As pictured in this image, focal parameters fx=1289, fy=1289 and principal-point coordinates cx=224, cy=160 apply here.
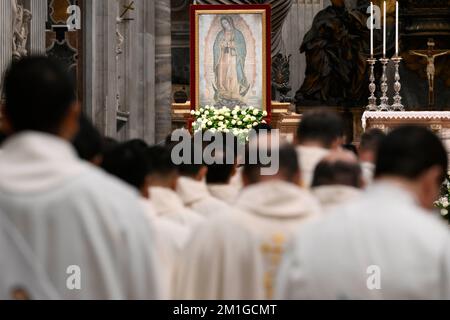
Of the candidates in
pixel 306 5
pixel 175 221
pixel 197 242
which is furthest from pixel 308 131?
pixel 306 5

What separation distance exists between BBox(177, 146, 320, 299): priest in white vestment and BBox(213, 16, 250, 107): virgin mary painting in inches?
524

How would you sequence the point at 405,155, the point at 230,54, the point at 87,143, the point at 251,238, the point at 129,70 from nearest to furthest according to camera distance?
the point at 405,155
the point at 251,238
the point at 87,143
the point at 230,54
the point at 129,70

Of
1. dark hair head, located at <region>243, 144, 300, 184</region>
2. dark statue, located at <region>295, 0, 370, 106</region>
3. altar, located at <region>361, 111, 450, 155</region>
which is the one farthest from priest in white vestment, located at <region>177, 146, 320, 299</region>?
dark statue, located at <region>295, 0, 370, 106</region>

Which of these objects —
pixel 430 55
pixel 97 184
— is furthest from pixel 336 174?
pixel 430 55

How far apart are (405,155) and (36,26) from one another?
13.0 meters

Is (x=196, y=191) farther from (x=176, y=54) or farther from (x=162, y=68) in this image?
(x=176, y=54)

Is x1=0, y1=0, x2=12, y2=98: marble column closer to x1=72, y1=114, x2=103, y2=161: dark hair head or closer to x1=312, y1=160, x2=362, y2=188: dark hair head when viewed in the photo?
x1=72, y1=114, x2=103, y2=161: dark hair head

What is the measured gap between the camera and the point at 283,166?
5250mm

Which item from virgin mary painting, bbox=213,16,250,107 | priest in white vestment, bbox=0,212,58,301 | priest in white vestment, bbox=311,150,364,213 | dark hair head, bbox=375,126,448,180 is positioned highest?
virgin mary painting, bbox=213,16,250,107

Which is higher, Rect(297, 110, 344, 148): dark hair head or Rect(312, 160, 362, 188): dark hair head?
Rect(297, 110, 344, 148): dark hair head

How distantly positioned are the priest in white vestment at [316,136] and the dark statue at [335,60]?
26.2 meters

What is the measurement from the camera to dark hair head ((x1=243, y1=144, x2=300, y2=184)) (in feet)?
17.2

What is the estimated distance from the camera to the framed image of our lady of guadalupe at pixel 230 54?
18.7 metres
